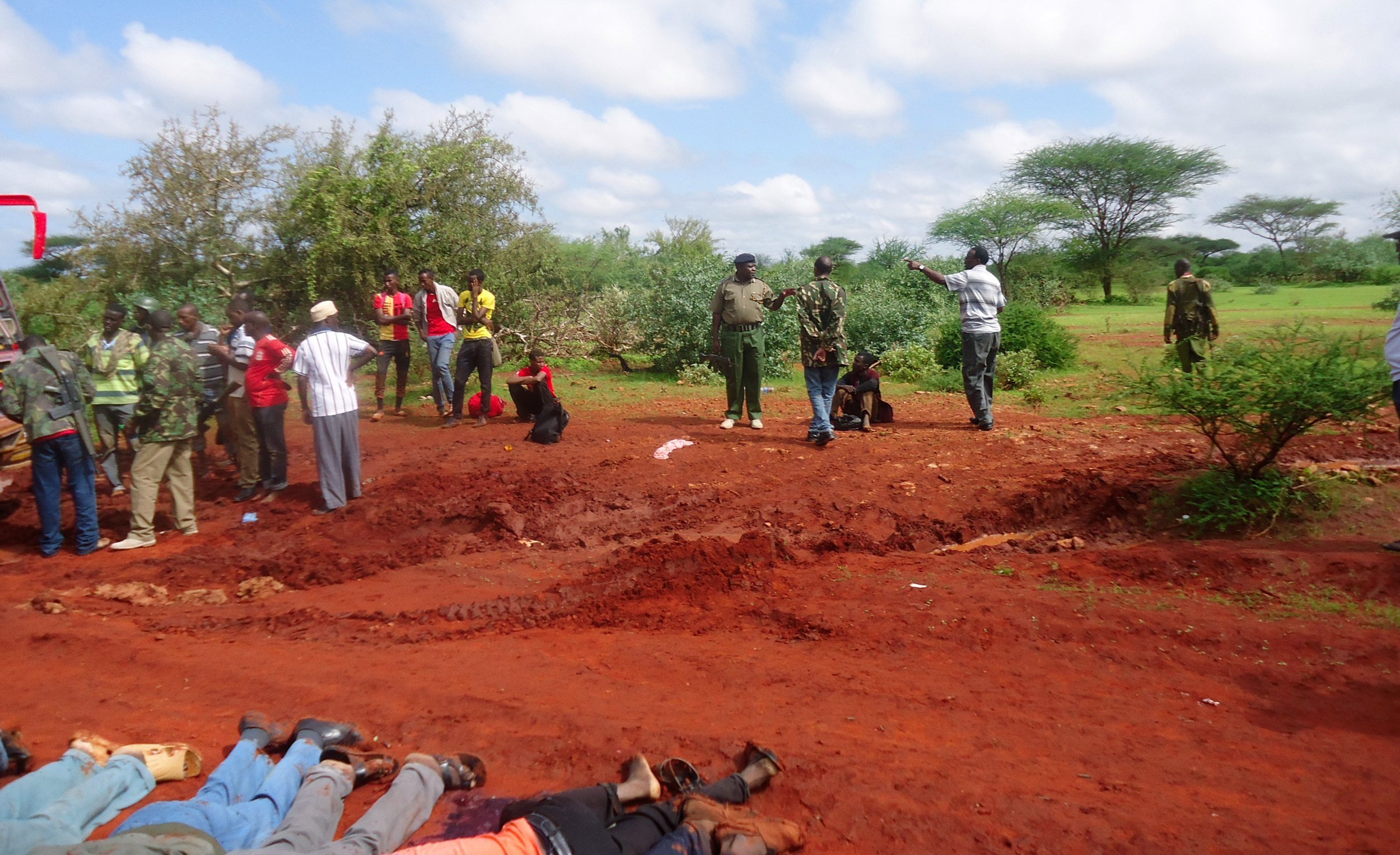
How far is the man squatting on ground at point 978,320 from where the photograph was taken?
29.8 feet

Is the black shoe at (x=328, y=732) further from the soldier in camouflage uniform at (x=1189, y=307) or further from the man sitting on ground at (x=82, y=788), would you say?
the soldier in camouflage uniform at (x=1189, y=307)

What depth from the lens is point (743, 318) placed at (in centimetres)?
938

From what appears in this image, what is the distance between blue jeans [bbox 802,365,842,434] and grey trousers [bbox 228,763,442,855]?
237 inches

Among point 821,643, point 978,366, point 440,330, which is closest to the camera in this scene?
point 821,643

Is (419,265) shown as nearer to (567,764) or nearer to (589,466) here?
(589,466)

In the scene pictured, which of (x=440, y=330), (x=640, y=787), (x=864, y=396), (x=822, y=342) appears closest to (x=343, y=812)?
(x=640, y=787)

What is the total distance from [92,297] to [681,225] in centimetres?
2379

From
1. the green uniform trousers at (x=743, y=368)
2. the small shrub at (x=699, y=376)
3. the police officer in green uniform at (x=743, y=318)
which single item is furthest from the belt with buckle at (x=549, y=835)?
the small shrub at (x=699, y=376)

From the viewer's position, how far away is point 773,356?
1504 cm

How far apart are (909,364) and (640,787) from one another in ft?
38.5

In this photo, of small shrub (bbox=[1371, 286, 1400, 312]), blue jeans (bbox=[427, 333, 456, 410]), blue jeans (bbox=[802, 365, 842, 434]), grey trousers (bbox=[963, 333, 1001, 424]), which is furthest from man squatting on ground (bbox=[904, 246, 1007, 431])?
small shrub (bbox=[1371, 286, 1400, 312])

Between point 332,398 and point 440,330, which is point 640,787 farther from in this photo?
point 440,330

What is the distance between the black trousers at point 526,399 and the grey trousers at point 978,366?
Result: 15.4 feet

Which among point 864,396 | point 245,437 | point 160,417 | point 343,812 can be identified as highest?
point 160,417
